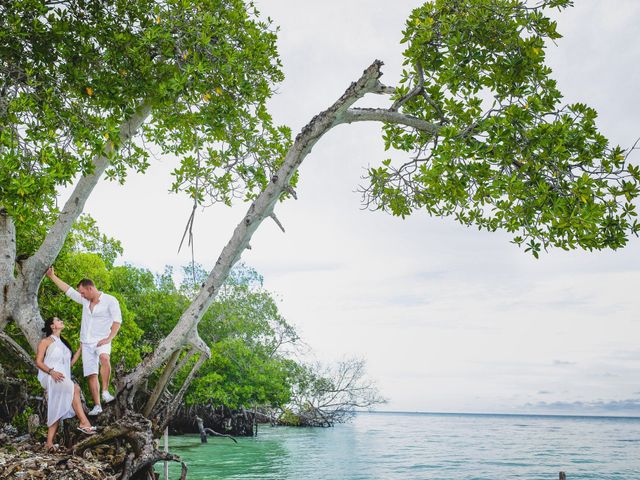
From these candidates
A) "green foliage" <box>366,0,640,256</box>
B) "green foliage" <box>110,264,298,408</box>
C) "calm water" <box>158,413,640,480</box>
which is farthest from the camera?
"green foliage" <box>110,264,298,408</box>

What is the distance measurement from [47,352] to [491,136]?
19.8 ft

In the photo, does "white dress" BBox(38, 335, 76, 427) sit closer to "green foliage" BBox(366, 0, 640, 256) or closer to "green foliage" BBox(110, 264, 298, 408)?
"green foliage" BBox(366, 0, 640, 256)

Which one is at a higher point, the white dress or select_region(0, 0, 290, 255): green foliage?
select_region(0, 0, 290, 255): green foliage

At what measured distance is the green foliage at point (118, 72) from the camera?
7582 mm

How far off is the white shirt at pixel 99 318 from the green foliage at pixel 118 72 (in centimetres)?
126

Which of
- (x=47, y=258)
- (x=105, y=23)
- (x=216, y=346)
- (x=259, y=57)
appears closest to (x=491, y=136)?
(x=259, y=57)

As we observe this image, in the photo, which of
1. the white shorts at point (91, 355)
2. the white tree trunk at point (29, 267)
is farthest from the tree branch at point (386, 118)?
the white shorts at point (91, 355)

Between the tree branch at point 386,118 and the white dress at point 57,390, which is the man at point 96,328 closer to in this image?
the white dress at point 57,390

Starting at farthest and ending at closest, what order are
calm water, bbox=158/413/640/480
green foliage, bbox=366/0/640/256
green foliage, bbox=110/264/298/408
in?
green foliage, bbox=110/264/298/408
calm water, bbox=158/413/640/480
green foliage, bbox=366/0/640/256

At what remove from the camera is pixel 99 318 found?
7484mm

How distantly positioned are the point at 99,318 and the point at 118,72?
3.57 metres

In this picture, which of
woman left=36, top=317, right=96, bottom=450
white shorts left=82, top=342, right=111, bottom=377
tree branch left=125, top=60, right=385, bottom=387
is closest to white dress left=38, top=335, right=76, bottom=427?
woman left=36, top=317, right=96, bottom=450

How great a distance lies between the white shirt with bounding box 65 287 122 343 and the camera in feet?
24.4

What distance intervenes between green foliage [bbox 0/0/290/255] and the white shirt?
1.26 m
